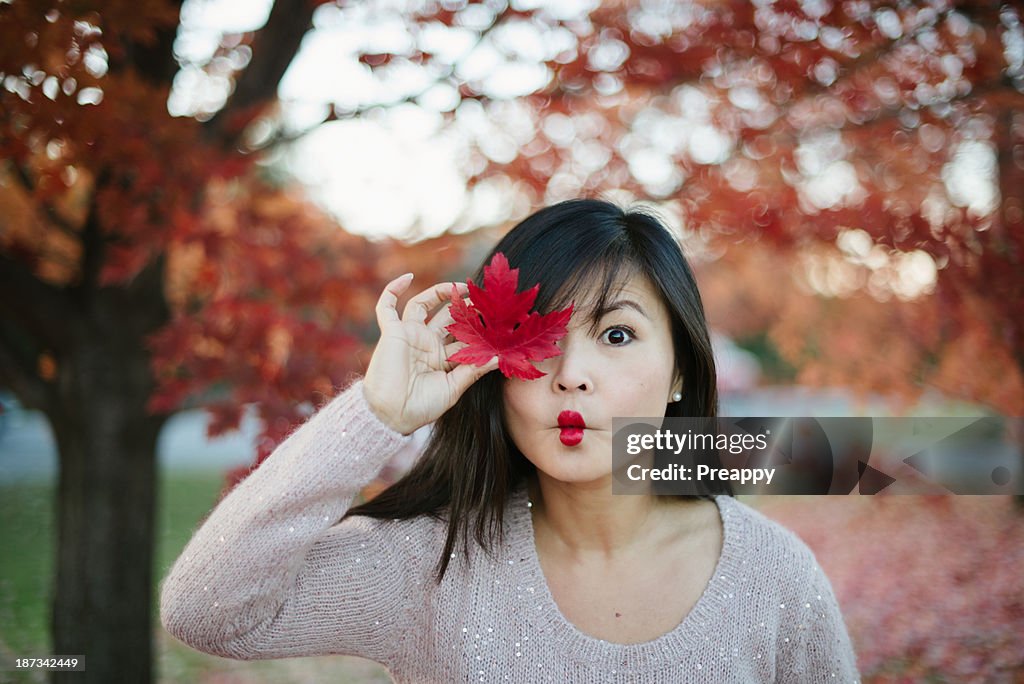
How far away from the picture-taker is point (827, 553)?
6.51 meters

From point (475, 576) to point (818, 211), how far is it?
2567 millimetres

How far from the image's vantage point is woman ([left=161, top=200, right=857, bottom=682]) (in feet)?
5.52

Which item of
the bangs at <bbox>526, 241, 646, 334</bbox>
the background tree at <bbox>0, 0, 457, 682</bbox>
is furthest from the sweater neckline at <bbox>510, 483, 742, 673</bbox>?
the background tree at <bbox>0, 0, 457, 682</bbox>

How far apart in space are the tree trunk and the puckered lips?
2.41m

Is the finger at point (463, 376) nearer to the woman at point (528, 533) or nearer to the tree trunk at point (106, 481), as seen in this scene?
the woman at point (528, 533)

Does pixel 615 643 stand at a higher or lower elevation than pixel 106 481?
lower

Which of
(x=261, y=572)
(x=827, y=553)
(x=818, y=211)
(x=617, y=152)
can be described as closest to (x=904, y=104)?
(x=818, y=211)

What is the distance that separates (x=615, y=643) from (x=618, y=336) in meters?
0.74

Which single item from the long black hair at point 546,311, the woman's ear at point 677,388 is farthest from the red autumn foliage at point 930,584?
the long black hair at point 546,311

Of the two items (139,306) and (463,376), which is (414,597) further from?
(139,306)

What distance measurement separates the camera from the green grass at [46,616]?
5031 mm

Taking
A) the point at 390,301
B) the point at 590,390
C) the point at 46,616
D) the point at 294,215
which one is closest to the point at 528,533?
the point at 590,390

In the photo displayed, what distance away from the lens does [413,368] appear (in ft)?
5.81

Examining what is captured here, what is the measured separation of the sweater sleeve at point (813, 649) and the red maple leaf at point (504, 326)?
948 millimetres
